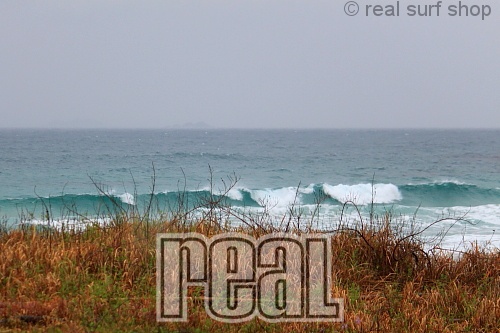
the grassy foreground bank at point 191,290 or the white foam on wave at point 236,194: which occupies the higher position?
the grassy foreground bank at point 191,290

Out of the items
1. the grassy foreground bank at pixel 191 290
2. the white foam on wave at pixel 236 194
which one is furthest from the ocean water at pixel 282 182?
the grassy foreground bank at pixel 191 290

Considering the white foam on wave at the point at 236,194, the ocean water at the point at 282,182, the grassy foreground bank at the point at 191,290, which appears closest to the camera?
the grassy foreground bank at the point at 191,290

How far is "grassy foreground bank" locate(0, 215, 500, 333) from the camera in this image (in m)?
4.59

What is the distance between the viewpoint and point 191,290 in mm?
5520

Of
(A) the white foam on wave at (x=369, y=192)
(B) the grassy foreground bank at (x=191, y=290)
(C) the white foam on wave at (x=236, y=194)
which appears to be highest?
(B) the grassy foreground bank at (x=191, y=290)

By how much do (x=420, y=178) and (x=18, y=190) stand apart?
1146 inches

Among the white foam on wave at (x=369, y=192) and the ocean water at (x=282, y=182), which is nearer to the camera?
the ocean water at (x=282, y=182)

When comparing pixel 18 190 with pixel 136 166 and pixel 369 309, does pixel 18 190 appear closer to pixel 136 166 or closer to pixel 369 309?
pixel 136 166

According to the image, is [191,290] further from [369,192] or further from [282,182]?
[282,182]

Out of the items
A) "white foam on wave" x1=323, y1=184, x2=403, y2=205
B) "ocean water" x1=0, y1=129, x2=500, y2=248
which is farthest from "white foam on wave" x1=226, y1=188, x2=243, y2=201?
"white foam on wave" x1=323, y1=184, x2=403, y2=205

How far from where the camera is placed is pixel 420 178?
4219cm

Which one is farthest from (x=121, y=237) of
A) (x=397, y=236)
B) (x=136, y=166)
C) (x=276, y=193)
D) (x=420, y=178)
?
(x=136, y=166)

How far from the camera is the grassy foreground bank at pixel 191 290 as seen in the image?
4.59m

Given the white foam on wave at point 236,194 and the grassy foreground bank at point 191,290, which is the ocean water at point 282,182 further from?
the grassy foreground bank at point 191,290
